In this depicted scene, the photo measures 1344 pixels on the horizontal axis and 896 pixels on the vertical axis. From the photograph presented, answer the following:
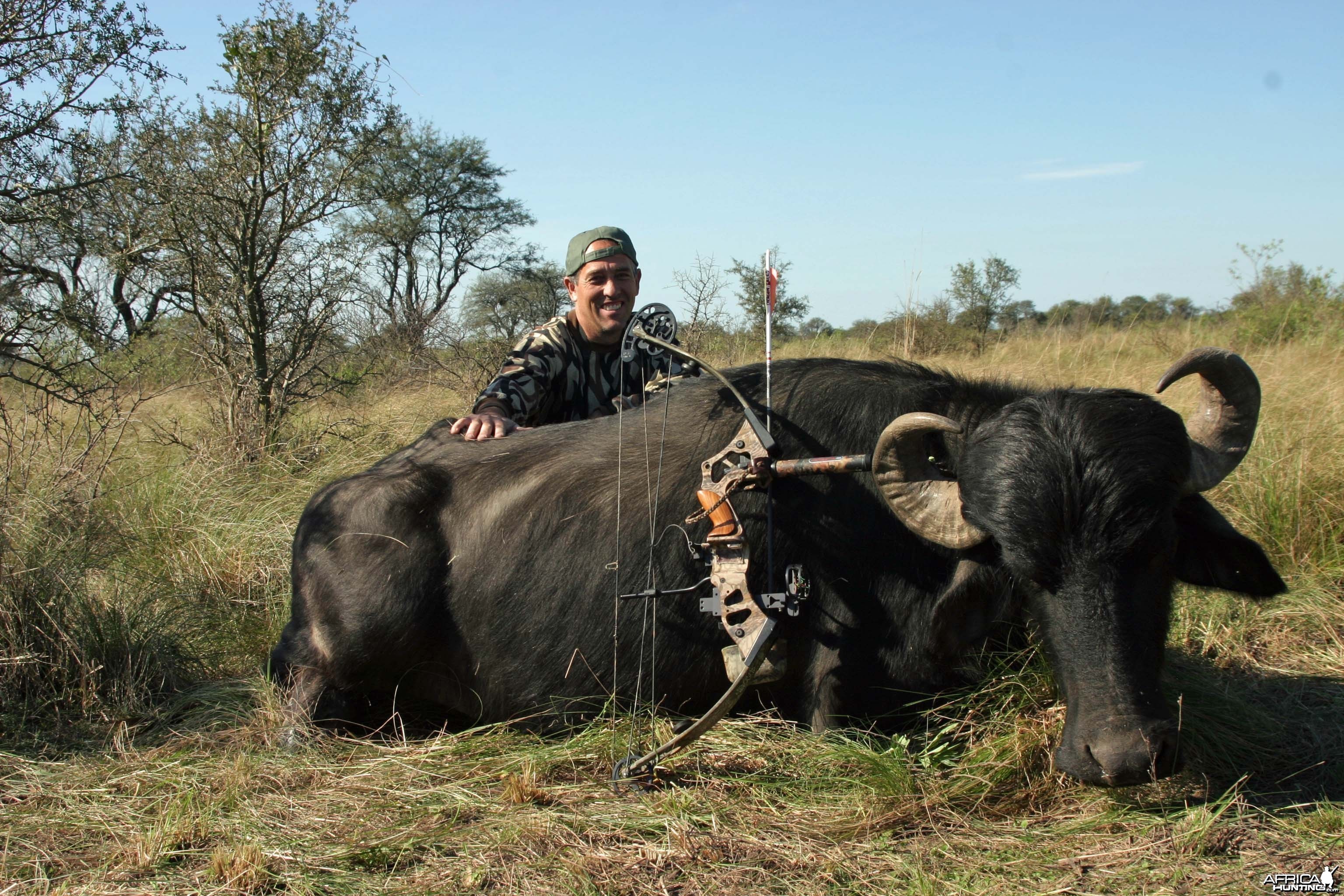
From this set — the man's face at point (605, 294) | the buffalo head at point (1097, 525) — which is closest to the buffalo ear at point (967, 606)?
the buffalo head at point (1097, 525)

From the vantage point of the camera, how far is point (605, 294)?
5.30 metres

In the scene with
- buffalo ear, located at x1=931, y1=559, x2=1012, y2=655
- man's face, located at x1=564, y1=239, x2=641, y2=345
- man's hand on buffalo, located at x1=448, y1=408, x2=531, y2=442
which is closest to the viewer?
buffalo ear, located at x1=931, y1=559, x2=1012, y2=655

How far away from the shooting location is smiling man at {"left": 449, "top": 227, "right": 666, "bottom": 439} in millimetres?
5145

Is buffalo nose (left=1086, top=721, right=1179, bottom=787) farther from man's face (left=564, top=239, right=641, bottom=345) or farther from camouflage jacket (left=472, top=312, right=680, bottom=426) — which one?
man's face (left=564, top=239, right=641, bottom=345)

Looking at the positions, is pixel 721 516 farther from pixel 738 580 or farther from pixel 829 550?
pixel 829 550

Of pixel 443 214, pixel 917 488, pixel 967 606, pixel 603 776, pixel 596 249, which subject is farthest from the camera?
pixel 443 214

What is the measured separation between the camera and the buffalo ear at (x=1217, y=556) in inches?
131

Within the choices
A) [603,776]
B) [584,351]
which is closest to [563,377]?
[584,351]

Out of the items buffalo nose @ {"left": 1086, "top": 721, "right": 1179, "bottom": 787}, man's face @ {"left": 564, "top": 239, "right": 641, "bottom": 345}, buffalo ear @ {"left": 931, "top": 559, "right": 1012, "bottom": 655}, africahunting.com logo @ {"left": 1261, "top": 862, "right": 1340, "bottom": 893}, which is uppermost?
man's face @ {"left": 564, "top": 239, "right": 641, "bottom": 345}

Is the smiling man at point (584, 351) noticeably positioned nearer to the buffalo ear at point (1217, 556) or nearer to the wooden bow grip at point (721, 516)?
the wooden bow grip at point (721, 516)

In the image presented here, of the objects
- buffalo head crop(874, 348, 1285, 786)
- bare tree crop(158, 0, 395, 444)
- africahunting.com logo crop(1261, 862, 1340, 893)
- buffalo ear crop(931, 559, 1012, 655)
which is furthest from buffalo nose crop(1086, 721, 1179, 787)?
bare tree crop(158, 0, 395, 444)

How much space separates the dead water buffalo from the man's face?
1.23m

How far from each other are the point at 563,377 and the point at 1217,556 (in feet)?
11.0

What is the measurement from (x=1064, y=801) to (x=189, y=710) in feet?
11.8
